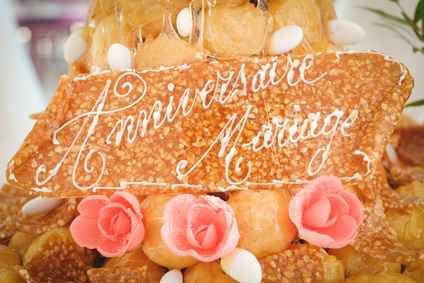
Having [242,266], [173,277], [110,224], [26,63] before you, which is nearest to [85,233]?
[110,224]

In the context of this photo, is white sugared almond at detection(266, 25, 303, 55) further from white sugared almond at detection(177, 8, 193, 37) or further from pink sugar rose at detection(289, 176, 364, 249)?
pink sugar rose at detection(289, 176, 364, 249)

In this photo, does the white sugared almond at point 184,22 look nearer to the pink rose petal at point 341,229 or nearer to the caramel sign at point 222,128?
the caramel sign at point 222,128

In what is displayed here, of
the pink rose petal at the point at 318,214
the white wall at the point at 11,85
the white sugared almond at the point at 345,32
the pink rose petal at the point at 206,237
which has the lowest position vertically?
the white wall at the point at 11,85

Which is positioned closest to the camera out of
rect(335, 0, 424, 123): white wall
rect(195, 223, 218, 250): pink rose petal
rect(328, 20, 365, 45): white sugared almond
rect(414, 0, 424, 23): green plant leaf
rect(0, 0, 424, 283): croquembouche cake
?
rect(195, 223, 218, 250): pink rose petal

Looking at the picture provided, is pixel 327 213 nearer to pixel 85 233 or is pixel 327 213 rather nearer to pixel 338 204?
pixel 338 204

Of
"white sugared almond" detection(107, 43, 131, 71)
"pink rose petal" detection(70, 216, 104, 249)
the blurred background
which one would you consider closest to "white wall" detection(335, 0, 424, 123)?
the blurred background

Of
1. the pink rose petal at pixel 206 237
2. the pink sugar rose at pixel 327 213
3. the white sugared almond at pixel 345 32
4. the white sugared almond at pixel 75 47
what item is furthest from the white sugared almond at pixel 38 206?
the white sugared almond at pixel 345 32
